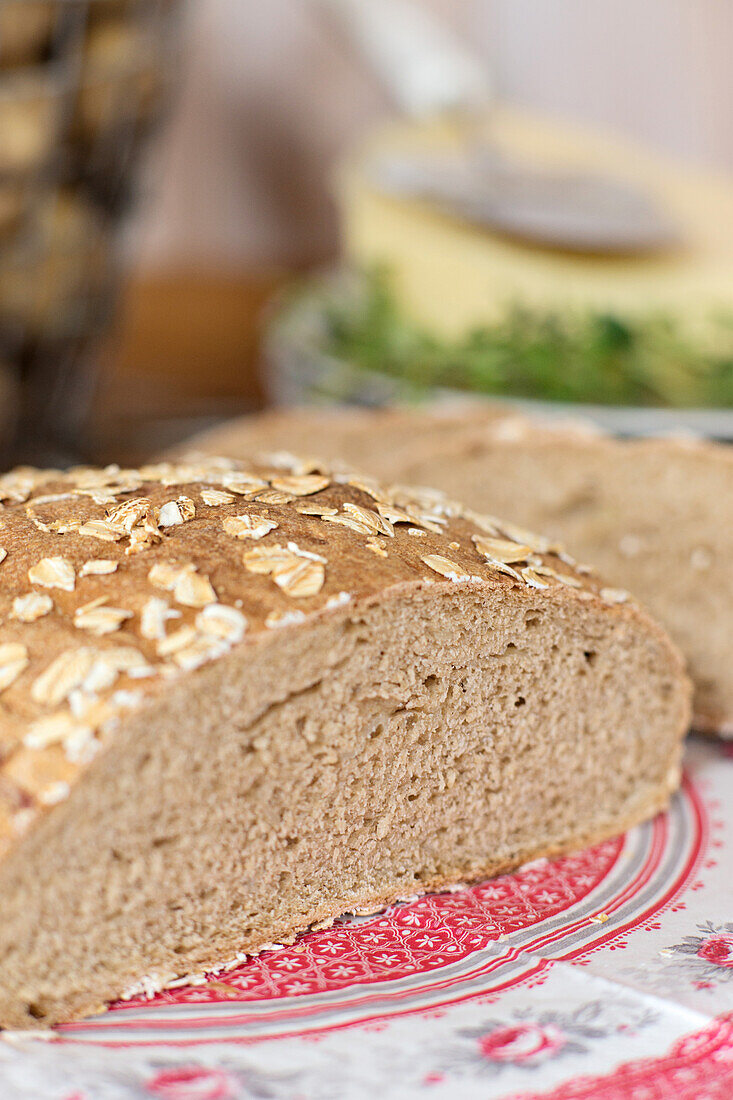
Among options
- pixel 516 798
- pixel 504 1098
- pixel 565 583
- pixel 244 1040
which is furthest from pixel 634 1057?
pixel 565 583

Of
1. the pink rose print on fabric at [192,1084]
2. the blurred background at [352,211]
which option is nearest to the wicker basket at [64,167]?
the blurred background at [352,211]

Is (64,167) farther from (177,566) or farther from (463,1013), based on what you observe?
(463,1013)

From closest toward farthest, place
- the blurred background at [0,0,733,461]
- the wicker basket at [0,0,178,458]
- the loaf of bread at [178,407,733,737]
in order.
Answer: the loaf of bread at [178,407,733,737], the wicker basket at [0,0,178,458], the blurred background at [0,0,733,461]

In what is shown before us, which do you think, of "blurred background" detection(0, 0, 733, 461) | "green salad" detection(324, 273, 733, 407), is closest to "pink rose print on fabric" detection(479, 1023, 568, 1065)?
"blurred background" detection(0, 0, 733, 461)

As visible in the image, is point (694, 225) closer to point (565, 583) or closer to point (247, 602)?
point (565, 583)

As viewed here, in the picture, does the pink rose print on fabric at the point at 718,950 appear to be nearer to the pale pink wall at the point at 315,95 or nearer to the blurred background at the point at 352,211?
the blurred background at the point at 352,211

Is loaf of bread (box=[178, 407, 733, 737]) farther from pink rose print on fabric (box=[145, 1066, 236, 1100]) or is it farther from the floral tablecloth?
pink rose print on fabric (box=[145, 1066, 236, 1100])
